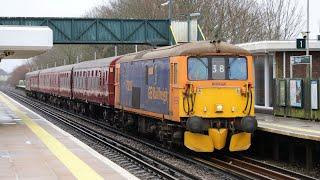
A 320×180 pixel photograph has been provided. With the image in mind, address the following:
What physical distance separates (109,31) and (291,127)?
26.3m

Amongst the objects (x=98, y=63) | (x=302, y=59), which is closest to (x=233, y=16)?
(x=98, y=63)

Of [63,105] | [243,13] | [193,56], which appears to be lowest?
[63,105]

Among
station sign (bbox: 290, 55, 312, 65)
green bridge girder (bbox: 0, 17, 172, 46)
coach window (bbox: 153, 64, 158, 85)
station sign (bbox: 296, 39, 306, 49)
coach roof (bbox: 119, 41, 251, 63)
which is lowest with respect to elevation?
coach window (bbox: 153, 64, 158, 85)

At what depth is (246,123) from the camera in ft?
48.6

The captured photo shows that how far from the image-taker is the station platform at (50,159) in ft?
37.8

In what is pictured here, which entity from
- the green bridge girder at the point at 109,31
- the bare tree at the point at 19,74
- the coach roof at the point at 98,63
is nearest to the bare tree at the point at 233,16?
the green bridge girder at the point at 109,31

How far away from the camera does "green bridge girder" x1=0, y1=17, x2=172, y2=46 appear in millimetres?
39625

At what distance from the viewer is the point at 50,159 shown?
543 inches

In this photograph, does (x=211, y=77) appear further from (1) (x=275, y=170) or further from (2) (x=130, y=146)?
(2) (x=130, y=146)

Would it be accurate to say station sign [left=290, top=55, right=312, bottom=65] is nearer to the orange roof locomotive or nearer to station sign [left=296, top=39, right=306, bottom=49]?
station sign [left=296, top=39, right=306, bottom=49]

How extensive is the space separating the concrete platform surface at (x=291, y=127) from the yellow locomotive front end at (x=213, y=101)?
802 millimetres

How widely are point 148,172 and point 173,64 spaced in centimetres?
339

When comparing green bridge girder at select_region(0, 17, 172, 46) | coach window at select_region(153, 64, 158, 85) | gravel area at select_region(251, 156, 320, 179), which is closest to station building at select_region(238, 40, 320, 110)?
coach window at select_region(153, 64, 158, 85)

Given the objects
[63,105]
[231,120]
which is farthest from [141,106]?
[63,105]
